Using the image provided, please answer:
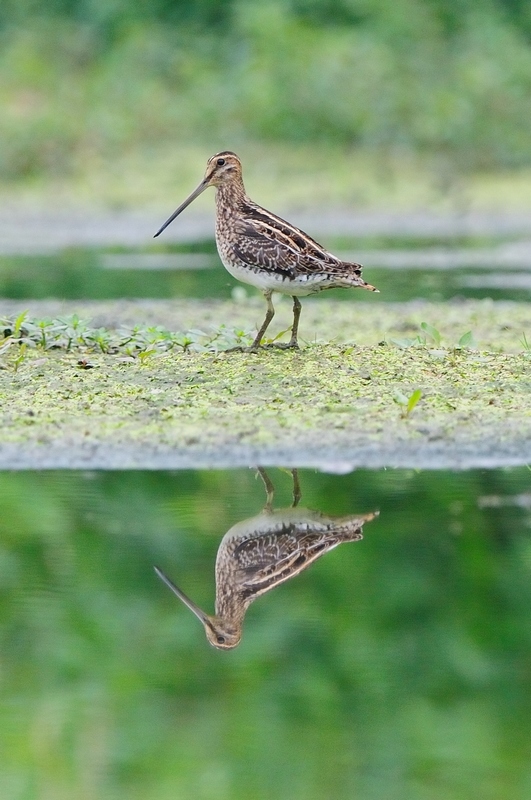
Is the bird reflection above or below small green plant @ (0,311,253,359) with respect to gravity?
above

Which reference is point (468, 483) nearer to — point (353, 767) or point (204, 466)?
point (204, 466)

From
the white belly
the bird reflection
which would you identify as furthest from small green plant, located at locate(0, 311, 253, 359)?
the bird reflection

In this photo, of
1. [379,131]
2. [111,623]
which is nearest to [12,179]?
[379,131]

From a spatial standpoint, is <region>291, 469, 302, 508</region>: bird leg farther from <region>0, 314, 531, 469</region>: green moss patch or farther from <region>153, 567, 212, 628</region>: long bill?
<region>153, 567, 212, 628</region>: long bill

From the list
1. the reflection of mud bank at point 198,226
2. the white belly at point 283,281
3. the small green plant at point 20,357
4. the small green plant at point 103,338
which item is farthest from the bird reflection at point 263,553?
the reflection of mud bank at point 198,226

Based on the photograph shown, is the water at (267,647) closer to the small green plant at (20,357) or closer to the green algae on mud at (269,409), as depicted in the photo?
the green algae on mud at (269,409)

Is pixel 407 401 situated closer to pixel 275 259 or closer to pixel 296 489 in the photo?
pixel 296 489
